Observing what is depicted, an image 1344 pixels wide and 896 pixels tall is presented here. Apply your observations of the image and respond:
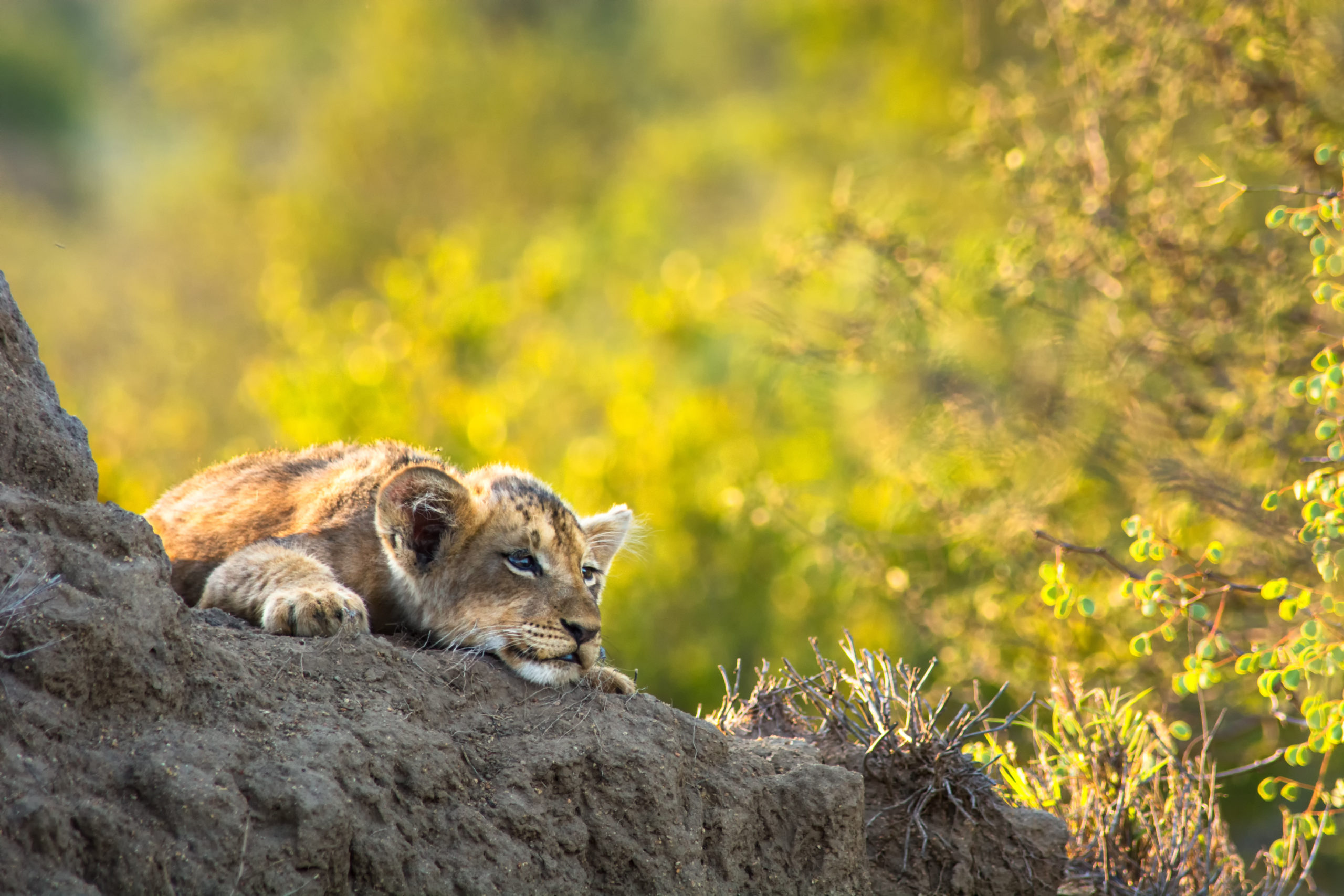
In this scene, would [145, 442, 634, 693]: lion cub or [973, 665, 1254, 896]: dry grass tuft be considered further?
[973, 665, 1254, 896]: dry grass tuft

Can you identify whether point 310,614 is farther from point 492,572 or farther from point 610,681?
point 610,681

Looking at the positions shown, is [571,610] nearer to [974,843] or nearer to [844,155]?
[974,843]

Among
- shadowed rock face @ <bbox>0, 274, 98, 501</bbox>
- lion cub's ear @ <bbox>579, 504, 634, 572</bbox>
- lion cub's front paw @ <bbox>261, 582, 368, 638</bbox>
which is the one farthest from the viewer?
lion cub's ear @ <bbox>579, 504, 634, 572</bbox>

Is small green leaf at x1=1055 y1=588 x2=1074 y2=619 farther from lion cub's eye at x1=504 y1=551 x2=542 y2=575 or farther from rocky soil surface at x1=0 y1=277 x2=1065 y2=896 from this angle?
lion cub's eye at x1=504 y1=551 x2=542 y2=575

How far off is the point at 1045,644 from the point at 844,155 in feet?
75.4

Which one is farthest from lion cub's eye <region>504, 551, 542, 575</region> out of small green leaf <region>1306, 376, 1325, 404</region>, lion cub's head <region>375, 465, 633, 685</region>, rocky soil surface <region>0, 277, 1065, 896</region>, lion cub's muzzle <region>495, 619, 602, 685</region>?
small green leaf <region>1306, 376, 1325, 404</region>

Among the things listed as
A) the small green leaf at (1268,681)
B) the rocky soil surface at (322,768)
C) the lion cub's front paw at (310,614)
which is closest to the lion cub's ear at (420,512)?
the rocky soil surface at (322,768)

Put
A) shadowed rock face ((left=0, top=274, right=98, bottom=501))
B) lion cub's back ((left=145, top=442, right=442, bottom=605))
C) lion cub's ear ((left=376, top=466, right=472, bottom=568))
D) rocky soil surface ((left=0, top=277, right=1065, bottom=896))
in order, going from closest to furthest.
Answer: rocky soil surface ((left=0, top=277, right=1065, bottom=896))
shadowed rock face ((left=0, top=274, right=98, bottom=501))
lion cub's ear ((left=376, top=466, right=472, bottom=568))
lion cub's back ((left=145, top=442, right=442, bottom=605))

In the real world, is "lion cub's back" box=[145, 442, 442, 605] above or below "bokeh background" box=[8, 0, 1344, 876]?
below

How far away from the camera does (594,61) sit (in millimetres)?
43406

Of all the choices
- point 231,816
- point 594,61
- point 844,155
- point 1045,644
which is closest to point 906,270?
point 1045,644

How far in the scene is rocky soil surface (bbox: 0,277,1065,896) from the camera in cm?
381

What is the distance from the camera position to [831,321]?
11641 mm

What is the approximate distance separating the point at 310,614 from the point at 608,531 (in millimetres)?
1930
